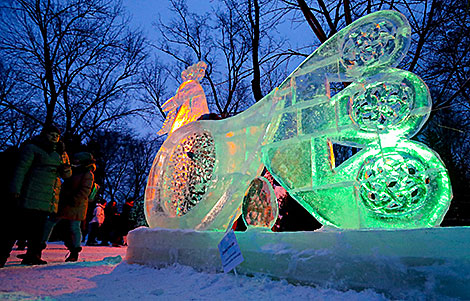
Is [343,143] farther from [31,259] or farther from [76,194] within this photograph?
[31,259]

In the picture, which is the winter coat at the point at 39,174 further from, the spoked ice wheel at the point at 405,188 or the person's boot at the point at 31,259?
the spoked ice wheel at the point at 405,188

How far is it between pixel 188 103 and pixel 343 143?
1.99 m

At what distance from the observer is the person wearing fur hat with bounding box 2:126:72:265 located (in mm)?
3467

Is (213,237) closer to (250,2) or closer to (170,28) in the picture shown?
(250,2)

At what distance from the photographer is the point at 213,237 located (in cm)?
251

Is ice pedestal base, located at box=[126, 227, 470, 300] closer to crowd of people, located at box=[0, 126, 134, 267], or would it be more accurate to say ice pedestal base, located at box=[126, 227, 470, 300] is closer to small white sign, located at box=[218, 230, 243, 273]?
small white sign, located at box=[218, 230, 243, 273]

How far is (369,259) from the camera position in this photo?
5.33 ft

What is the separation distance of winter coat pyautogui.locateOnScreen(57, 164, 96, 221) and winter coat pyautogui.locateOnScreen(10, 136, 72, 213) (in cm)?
34

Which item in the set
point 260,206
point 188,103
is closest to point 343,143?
point 260,206

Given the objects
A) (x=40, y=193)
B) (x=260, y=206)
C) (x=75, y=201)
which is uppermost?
(x=40, y=193)

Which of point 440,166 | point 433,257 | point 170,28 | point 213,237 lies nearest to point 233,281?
point 213,237

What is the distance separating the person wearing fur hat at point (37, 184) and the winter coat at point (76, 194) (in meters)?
0.29

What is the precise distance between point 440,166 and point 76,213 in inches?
156

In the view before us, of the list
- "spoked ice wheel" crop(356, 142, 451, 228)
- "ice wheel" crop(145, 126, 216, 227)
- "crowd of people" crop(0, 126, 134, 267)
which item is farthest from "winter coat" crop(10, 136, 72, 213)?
"spoked ice wheel" crop(356, 142, 451, 228)
